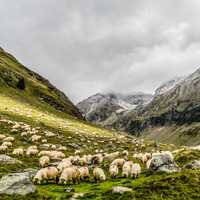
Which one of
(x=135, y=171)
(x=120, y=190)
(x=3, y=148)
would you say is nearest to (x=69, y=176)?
(x=135, y=171)

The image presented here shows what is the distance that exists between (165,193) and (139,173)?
7.08m

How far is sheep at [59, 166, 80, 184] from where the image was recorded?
30.7 metres

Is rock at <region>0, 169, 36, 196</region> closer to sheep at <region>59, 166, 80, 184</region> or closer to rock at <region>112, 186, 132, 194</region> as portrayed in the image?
sheep at <region>59, 166, 80, 184</region>

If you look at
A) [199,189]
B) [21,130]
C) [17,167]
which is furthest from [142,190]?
[21,130]

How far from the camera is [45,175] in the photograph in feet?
102

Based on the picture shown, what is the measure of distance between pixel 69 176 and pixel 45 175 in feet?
6.05

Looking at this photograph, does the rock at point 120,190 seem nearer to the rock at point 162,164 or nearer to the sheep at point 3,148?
the rock at point 162,164

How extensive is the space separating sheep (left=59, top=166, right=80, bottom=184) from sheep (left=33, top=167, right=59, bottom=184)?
0.86 m

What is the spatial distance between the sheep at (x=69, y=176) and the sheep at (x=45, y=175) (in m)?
0.86

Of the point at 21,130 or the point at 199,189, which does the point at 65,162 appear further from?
the point at 21,130

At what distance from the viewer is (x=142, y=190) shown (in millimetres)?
26266

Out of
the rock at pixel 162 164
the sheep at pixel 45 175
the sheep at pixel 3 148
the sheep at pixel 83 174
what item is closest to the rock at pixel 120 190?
the sheep at pixel 83 174

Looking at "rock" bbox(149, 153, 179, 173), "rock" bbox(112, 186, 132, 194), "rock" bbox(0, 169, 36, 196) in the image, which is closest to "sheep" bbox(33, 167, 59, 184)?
"rock" bbox(0, 169, 36, 196)

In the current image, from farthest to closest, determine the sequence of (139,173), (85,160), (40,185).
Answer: (85,160) → (139,173) → (40,185)
